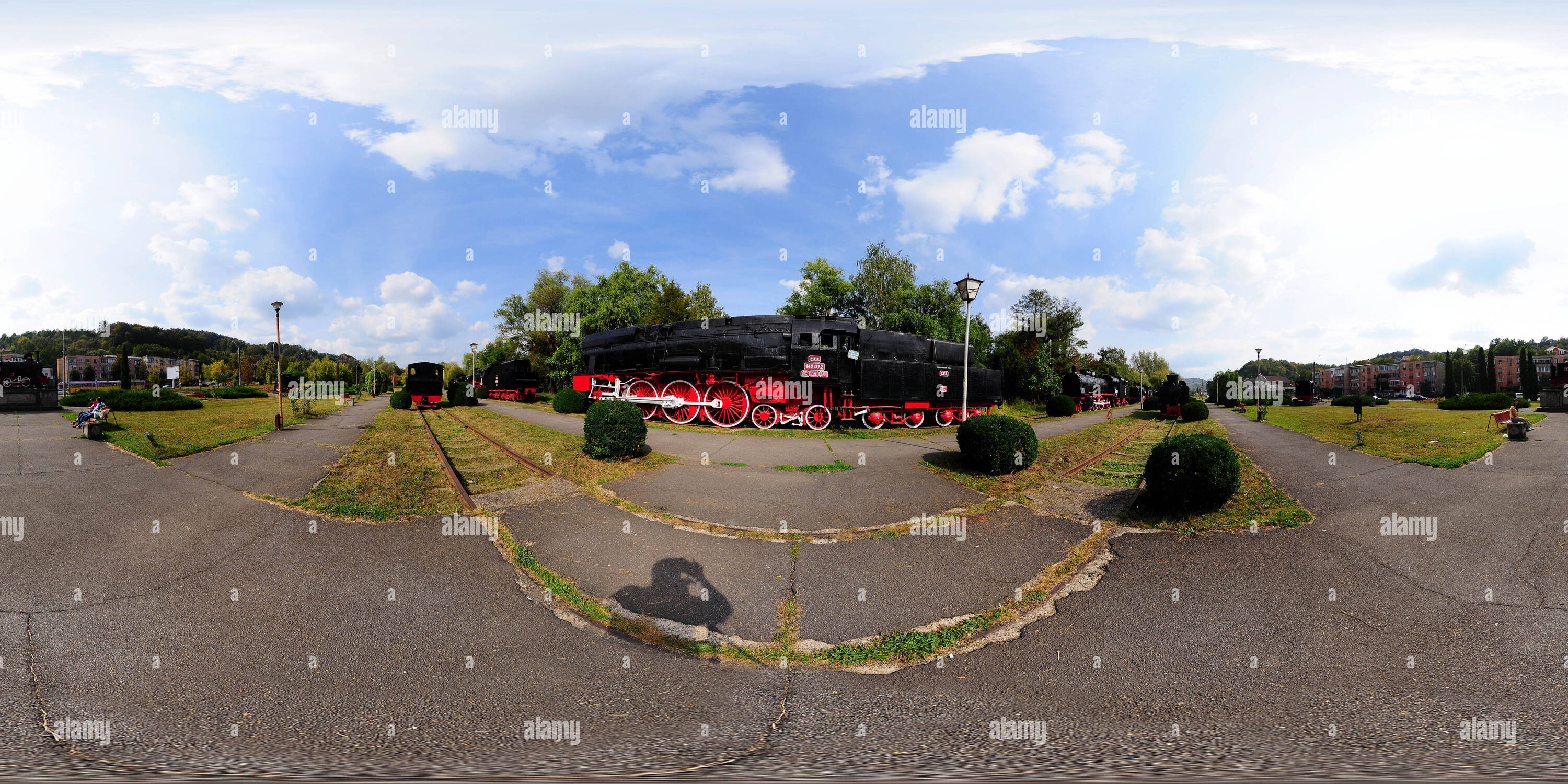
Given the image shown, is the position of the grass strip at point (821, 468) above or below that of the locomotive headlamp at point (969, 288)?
below

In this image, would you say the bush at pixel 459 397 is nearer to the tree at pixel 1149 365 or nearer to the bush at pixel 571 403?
the bush at pixel 571 403

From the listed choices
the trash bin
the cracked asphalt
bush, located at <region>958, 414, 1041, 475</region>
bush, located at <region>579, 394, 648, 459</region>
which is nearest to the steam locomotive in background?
the trash bin

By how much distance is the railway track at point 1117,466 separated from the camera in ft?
29.3

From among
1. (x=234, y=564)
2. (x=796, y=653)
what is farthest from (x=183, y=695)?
(x=796, y=653)

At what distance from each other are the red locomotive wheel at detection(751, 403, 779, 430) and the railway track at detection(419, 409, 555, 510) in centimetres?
787

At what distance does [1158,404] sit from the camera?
84.7ft

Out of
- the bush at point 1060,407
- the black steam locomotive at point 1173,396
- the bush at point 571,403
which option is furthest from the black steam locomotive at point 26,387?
the black steam locomotive at point 1173,396

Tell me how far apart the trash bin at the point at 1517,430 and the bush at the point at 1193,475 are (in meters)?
9.07

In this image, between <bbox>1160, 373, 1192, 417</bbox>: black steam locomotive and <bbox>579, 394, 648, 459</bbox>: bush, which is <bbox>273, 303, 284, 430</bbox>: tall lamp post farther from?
<bbox>1160, 373, 1192, 417</bbox>: black steam locomotive

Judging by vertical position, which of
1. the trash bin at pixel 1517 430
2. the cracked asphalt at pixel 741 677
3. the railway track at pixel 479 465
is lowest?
the cracked asphalt at pixel 741 677

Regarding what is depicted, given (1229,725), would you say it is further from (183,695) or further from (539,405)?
Result: (539,405)

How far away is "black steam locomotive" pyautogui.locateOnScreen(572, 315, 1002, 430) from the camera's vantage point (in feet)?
55.3

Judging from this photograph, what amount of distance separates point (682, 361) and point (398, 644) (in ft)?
49.1

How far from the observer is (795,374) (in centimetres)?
1669
